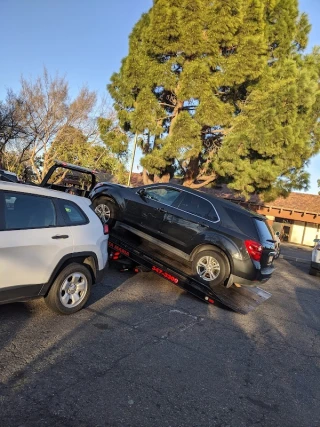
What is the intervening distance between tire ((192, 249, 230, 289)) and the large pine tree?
386 inches

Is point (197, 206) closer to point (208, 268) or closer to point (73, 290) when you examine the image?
point (208, 268)

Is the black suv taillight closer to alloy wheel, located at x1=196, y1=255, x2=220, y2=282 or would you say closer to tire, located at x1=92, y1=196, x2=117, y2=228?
alloy wheel, located at x1=196, y1=255, x2=220, y2=282

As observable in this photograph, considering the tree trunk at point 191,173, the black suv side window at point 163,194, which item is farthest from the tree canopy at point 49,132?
the black suv side window at point 163,194

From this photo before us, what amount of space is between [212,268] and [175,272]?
2.37 ft

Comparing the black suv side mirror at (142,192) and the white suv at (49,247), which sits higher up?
the black suv side mirror at (142,192)

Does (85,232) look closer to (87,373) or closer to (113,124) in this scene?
(87,373)

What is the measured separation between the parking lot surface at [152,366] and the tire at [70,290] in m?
0.16

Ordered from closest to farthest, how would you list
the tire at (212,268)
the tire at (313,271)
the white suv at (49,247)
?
the white suv at (49,247) < the tire at (212,268) < the tire at (313,271)

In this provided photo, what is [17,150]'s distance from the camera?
2748 centimetres

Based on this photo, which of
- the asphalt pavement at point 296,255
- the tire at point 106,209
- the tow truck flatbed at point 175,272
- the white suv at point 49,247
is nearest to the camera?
the white suv at point 49,247

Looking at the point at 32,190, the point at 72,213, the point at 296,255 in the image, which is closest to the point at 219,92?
the point at 296,255

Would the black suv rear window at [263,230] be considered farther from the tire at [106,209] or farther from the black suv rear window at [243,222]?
the tire at [106,209]

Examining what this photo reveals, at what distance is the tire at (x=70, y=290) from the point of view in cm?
473

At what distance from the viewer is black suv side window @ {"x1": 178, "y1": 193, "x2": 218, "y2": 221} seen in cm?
716
